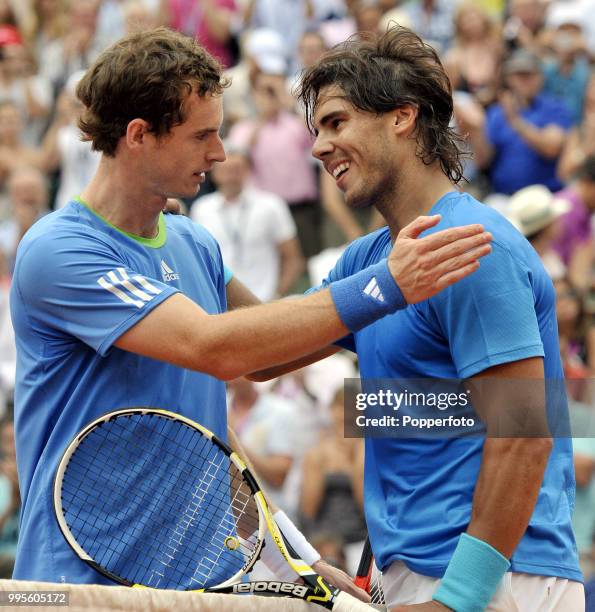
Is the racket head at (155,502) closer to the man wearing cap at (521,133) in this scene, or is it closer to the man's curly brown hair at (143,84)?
the man's curly brown hair at (143,84)

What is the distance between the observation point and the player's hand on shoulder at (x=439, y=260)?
3.11m

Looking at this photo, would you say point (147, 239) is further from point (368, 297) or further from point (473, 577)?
point (473, 577)

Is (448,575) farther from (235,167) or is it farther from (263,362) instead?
(235,167)

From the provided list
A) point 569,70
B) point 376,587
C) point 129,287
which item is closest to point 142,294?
point 129,287

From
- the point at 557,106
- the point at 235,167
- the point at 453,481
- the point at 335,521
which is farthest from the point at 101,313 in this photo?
the point at 557,106

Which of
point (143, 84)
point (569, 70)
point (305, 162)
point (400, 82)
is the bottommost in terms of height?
point (143, 84)

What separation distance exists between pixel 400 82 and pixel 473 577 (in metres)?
1.44

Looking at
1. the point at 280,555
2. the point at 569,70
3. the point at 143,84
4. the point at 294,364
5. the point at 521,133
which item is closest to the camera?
the point at 280,555

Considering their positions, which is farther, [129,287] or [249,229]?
[249,229]

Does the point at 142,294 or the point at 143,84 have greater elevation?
the point at 143,84

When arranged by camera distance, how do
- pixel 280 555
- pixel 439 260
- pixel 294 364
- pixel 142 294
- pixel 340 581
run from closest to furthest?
1. pixel 439 260
2. pixel 142 294
3. pixel 280 555
4. pixel 340 581
5. pixel 294 364

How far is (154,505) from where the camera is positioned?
3428mm

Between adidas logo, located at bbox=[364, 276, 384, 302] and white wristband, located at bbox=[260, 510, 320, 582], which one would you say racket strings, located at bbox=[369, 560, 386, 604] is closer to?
white wristband, located at bbox=[260, 510, 320, 582]

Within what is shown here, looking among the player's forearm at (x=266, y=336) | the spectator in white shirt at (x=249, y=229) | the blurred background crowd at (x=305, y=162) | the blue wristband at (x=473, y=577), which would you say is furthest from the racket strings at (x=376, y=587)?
the spectator in white shirt at (x=249, y=229)
